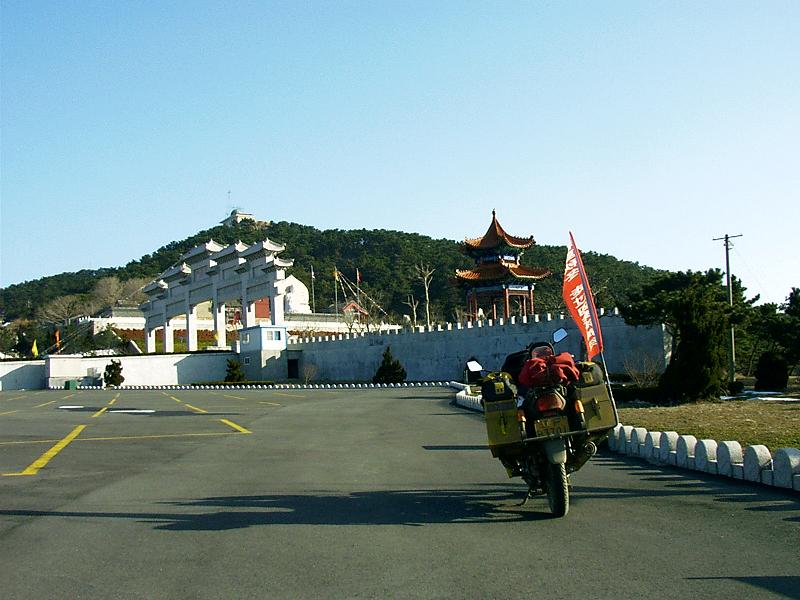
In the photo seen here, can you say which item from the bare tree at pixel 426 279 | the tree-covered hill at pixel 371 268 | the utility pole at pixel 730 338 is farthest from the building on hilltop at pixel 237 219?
the utility pole at pixel 730 338

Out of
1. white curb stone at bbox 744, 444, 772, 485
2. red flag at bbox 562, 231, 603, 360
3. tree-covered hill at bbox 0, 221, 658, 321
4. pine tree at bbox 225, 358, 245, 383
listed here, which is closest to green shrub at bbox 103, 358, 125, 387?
pine tree at bbox 225, 358, 245, 383

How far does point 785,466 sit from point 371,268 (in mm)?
104027

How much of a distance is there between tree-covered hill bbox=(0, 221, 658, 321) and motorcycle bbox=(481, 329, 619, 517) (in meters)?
64.3

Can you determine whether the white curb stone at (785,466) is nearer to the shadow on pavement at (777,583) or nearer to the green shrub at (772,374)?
the shadow on pavement at (777,583)

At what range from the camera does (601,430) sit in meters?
8.12

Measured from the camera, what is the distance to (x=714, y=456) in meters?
10.7

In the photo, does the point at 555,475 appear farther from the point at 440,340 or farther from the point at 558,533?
the point at 440,340

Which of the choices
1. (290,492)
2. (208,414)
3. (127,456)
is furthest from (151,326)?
(290,492)

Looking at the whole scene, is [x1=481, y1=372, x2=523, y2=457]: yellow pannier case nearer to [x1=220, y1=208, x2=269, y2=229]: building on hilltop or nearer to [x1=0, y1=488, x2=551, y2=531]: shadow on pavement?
[x1=0, y1=488, x2=551, y2=531]: shadow on pavement

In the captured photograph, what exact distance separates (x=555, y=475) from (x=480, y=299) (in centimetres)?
5385

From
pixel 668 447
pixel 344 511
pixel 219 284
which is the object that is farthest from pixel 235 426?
pixel 219 284

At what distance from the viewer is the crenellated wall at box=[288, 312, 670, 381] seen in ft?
135

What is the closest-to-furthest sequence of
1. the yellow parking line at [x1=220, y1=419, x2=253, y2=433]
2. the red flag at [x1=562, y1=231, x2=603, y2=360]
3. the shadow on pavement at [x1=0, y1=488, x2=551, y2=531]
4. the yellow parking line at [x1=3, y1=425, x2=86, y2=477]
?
1. the shadow on pavement at [x1=0, y1=488, x2=551, y2=531]
2. the red flag at [x1=562, y1=231, x2=603, y2=360]
3. the yellow parking line at [x1=3, y1=425, x2=86, y2=477]
4. the yellow parking line at [x1=220, y1=419, x2=253, y2=433]

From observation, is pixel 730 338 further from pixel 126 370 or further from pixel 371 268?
pixel 371 268
